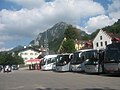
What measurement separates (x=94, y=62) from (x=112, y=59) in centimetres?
494

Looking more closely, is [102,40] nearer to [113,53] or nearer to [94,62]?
[94,62]

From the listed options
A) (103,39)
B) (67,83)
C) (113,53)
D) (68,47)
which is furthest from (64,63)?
(103,39)

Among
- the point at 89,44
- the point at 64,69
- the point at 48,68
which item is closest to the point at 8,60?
the point at 89,44

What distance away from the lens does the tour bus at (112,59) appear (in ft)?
81.9

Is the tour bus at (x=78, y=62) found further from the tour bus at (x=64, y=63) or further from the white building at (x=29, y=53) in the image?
the white building at (x=29, y=53)

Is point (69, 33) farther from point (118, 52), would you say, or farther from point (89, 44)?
point (118, 52)

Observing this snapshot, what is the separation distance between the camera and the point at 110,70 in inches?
1007

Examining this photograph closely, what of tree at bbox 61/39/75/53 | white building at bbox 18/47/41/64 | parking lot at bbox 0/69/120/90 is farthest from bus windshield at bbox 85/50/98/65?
white building at bbox 18/47/41/64

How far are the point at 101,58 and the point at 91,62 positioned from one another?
1814 mm

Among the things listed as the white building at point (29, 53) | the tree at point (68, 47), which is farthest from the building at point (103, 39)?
the white building at point (29, 53)

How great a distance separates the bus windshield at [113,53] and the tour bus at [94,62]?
1.96 m

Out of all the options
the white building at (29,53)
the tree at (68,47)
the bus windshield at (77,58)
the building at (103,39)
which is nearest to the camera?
the bus windshield at (77,58)

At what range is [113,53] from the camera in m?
26.0

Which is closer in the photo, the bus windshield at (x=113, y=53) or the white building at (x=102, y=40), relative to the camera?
the bus windshield at (x=113, y=53)
